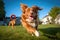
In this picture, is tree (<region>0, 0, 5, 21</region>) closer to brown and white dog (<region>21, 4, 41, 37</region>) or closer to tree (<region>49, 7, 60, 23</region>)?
brown and white dog (<region>21, 4, 41, 37</region>)

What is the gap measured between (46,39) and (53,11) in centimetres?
38

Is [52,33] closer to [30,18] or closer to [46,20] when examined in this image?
[46,20]

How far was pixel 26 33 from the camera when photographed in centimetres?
212

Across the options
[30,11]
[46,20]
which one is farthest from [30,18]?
[46,20]

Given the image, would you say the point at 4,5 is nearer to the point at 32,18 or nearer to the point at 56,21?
the point at 32,18

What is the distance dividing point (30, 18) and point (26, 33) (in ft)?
0.58

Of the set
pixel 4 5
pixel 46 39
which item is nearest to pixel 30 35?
pixel 46 39

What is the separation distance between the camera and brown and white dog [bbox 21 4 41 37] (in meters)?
2.06

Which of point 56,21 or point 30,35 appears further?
point 56,21

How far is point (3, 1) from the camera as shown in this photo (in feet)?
7.17

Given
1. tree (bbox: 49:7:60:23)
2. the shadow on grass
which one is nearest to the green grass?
the shadow on grass

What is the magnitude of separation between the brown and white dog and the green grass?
0.20 ft

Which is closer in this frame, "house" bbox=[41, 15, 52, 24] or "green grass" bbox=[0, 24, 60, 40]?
"green grass" bbox=[0, 24, 60, 40]

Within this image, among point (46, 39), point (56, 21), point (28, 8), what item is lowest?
point (46, 39)
